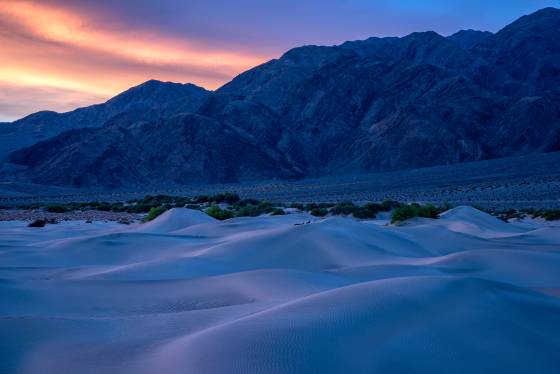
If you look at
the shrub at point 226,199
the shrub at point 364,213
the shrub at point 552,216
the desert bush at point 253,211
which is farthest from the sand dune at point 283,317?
the shrub at point 226,199

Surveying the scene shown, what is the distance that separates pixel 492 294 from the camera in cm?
501

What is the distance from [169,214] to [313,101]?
278ft

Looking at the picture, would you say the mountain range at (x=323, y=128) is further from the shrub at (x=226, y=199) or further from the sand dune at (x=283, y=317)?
the sand dune at (x=283, y=317)

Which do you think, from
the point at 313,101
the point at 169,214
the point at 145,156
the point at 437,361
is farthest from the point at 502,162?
the point at 437,361

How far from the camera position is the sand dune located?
3607mm

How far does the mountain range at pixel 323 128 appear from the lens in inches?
3135

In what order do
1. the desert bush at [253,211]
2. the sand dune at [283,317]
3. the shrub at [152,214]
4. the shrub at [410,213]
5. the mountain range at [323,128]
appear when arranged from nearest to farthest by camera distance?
the sand dune at [283,317], the shrub at [410,213], the shrub at [152,214], the desert bush at [253,211], the mountain range at [323,128]

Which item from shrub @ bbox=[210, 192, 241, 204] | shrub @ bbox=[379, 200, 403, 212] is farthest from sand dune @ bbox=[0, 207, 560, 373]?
shrub @ bbox=[210, 192, 241, 204]

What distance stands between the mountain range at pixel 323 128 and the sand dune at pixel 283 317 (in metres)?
68.1

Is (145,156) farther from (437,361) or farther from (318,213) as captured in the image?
(437,361)

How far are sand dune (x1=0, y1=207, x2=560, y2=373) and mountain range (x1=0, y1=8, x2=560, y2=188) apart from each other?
2681 inches

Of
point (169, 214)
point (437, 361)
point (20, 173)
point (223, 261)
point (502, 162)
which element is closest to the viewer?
point (437, 361)

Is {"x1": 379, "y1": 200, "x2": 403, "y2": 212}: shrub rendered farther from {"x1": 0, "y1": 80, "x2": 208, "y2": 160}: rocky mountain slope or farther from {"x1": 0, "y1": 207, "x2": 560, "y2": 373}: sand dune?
{"x1": 0, "y1": 80, "x2": 208, "y2": 160}: rocky mountain slope

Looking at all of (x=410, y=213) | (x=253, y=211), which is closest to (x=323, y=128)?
(x=253, y=211)
